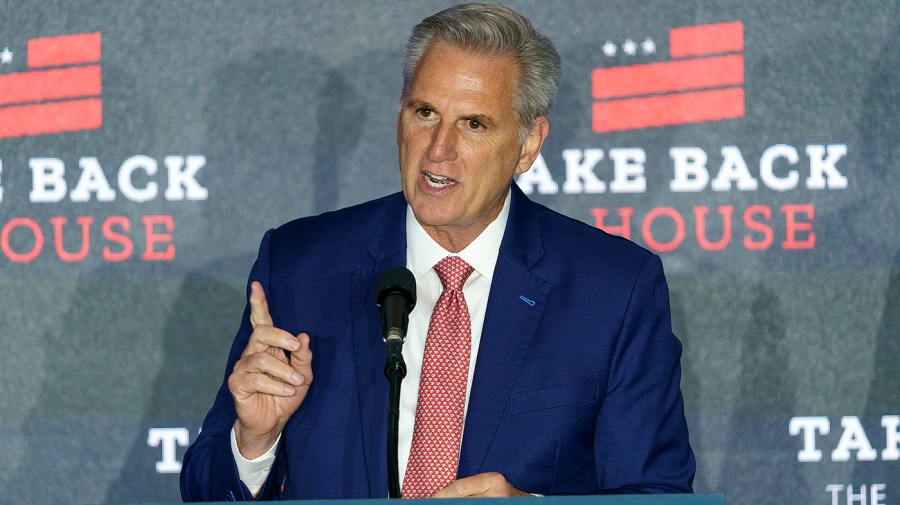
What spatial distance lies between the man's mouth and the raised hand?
36 centimetres

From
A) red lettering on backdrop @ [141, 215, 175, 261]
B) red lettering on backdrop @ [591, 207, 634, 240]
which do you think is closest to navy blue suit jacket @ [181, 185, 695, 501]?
red lettering on backdrop @ [591, 207, 634, 240]

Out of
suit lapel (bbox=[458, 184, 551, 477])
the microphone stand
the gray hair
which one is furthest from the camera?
the gray hair

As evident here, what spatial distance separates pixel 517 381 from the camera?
206cm

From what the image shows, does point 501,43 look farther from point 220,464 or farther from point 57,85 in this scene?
point 57,85

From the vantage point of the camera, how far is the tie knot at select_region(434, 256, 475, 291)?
84.9 inches

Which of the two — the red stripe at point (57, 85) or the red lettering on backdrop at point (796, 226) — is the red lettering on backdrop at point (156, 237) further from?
the red lettering on backdrop at point (796, 226)

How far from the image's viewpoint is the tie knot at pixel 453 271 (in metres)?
2.16

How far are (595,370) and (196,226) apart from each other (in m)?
1.57

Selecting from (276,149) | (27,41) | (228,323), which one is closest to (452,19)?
(276,149)

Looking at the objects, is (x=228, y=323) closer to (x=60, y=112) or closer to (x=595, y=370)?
(x=60, y=112)

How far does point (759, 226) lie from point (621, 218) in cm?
38

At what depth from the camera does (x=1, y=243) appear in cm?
330

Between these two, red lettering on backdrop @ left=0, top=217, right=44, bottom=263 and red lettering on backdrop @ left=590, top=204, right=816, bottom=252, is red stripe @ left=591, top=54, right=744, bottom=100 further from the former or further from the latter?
red lettering on backdrop @ left=0, top=217, right=44, bottom=263

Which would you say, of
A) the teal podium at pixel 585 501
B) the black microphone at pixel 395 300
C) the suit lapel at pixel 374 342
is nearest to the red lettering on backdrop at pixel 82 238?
the suit lapel at pixel 374 342
